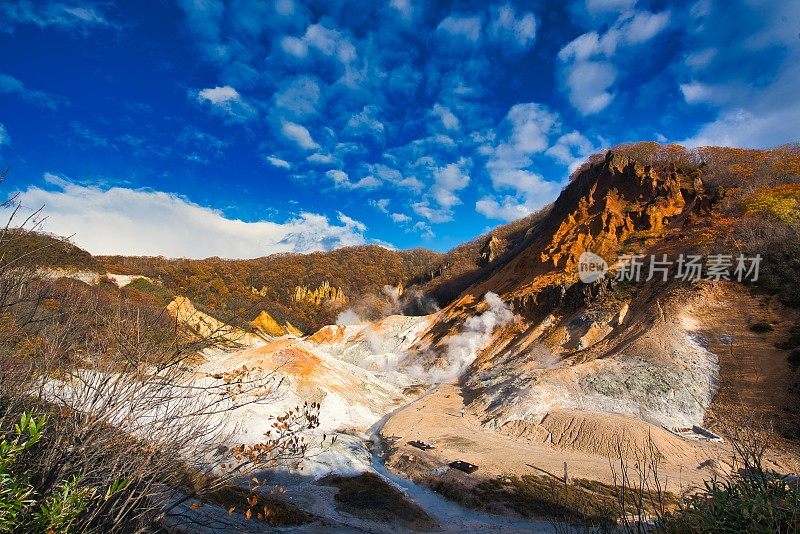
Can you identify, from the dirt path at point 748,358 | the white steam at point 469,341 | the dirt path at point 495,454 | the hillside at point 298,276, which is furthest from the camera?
the hillside at point 298,276

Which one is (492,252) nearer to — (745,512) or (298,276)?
(298,276)

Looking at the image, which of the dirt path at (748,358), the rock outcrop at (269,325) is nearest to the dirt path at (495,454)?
the dirt path at (748,358)

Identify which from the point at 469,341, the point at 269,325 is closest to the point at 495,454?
the point at 469,341

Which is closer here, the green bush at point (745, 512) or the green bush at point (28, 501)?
Result: the green bush at point (28, 501)

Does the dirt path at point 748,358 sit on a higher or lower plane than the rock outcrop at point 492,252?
lower

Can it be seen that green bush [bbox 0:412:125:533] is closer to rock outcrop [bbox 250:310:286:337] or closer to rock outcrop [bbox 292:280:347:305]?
rock outcrop [bbox 250:310:286:337]

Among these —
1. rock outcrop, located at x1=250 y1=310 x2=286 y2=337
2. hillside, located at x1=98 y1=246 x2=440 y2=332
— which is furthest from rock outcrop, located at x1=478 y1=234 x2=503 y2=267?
rock outcrop, located at x1=250 y1=310 x2=286 y2=337

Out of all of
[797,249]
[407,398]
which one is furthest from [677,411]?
[407,398]

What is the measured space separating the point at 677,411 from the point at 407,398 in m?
19.4

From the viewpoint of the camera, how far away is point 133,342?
5.05m

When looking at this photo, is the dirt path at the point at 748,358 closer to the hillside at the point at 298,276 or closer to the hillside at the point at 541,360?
the hillside at the point at 541,360

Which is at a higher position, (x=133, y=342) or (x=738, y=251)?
(x=738, y=251)

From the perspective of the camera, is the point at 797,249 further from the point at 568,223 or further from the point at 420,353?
the point at 420,353

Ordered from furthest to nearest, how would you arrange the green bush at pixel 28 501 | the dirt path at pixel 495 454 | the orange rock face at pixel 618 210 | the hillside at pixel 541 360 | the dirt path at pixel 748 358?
the orange rock face at pixel 618 210, the dirt path at pixel 748 358, the dirt path at pixel 495 454, the hillside at pixel 541 360, the green bush at pixel 28 501
